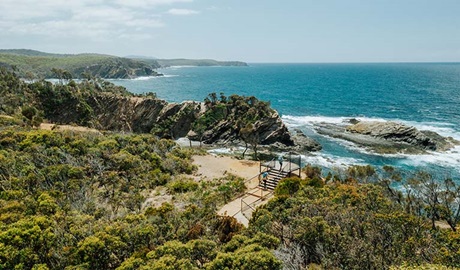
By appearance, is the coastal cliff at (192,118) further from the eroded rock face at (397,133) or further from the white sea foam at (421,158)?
the eroded rock face at (397,133)

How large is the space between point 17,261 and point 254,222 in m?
11.9

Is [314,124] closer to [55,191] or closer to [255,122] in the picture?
[255,122]

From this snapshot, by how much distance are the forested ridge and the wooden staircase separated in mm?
2178

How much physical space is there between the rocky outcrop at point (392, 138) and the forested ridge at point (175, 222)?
89.0 ft

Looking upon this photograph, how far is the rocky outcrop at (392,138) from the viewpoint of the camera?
181ft

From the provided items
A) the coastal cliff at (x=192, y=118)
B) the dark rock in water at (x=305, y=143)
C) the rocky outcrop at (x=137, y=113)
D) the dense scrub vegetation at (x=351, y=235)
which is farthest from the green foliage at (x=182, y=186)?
the rocky outcrop at (x=137, y=113)

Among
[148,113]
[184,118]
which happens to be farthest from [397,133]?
[148,113]

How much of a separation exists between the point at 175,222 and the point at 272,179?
12132 mm

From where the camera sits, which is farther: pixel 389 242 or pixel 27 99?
pixel 27 99

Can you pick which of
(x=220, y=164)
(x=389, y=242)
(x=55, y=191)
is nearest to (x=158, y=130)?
(x=220, y=164)

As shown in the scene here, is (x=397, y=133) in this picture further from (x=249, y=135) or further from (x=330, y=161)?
(x=249, y=135)

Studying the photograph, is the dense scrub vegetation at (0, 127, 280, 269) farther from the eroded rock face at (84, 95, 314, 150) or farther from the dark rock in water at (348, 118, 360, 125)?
the dark rock in water at (348, 118, 360, 125)

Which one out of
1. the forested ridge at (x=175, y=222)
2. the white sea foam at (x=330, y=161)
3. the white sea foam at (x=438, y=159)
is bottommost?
the white sea foam at (x=330, y=161)

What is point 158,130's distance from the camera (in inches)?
2682
